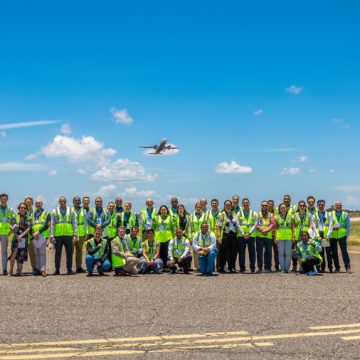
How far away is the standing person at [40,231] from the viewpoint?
1394cm

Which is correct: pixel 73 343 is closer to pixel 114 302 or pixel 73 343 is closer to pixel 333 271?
pixel 114 302

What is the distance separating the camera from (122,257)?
44.9 feet

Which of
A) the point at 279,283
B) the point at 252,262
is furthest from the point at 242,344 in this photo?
the point at 252,262

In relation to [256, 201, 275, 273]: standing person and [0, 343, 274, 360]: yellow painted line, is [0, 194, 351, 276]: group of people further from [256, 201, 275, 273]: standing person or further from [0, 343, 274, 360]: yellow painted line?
[0, 343, 274, 360]: yellow painted line

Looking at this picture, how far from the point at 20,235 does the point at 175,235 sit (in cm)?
411

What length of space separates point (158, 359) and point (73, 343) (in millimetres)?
1233

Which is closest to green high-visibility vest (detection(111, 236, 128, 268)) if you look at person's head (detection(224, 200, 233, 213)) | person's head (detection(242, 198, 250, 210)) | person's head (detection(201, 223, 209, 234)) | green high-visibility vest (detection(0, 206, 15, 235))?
person's head (detection(201, 223, 209, 234))

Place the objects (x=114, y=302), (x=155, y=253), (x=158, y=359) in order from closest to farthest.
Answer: (x=158, y=359) < (x=114, y=302) < (x=155, y=253)

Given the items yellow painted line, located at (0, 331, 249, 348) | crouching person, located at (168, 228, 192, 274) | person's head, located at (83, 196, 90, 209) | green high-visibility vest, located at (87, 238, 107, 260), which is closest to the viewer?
yellow painted line, located at (0, 331, 249, 348)

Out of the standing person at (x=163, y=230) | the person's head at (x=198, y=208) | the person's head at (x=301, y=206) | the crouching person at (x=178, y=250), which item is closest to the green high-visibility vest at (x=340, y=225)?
the person's head at (x=301, y=206)

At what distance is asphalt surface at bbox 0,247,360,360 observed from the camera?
6129 millimetres

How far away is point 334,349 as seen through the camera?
6.14m

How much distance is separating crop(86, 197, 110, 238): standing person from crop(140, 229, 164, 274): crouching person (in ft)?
3.97

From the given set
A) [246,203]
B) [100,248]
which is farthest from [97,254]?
[246,203]
